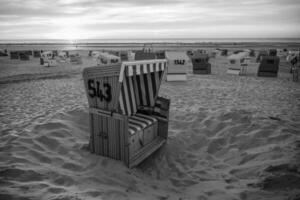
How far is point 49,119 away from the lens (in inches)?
233

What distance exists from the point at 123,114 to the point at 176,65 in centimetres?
1001

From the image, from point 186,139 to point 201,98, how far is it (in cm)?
390

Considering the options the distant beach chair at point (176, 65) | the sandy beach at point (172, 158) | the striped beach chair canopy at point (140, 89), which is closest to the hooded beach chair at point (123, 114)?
the striped beach chair canopy at point (140, 89)

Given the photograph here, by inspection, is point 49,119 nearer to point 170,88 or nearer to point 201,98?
point 201,98

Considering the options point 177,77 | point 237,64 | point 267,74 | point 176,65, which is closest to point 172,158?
point 176,65

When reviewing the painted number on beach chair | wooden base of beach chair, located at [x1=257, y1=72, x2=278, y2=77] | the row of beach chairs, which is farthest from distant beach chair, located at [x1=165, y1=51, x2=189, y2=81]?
the painted number on beach chair

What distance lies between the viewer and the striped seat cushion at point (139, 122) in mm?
4155

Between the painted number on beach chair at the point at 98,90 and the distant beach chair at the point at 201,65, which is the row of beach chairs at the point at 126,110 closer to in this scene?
the painted number on beach chair at the point at 98,90

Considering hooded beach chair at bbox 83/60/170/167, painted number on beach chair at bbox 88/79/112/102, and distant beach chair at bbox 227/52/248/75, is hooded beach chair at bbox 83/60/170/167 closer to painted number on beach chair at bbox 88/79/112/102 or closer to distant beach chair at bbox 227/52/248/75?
painted number on beach chair at bbox 88/79/112/102

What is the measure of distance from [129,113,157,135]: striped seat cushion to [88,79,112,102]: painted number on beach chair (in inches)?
30.0

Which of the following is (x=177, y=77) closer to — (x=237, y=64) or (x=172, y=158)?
(x=237, y=64)

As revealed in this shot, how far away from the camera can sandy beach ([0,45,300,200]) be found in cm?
333

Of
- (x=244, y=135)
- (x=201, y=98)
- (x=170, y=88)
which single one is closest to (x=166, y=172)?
(x=244, y=135)

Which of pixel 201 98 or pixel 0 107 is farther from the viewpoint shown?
pixel 201 98
